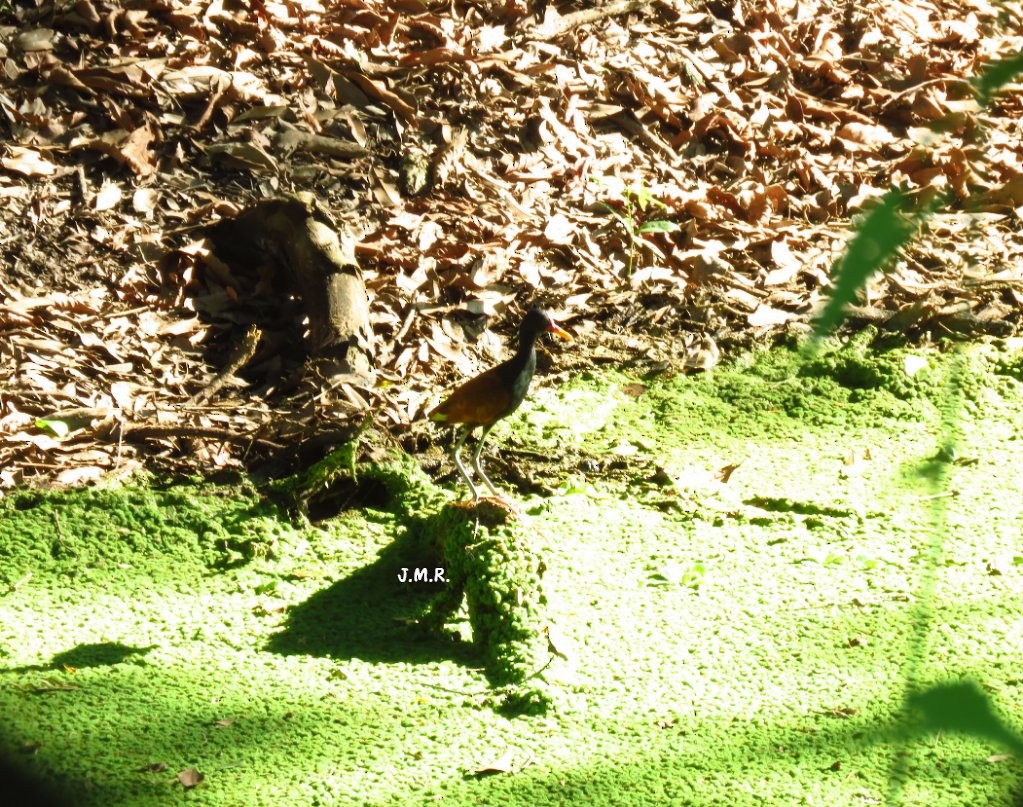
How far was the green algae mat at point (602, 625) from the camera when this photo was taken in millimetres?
2369

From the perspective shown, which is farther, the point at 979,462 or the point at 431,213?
the point at 431,213

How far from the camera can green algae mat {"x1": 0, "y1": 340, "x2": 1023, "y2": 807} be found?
2.37m

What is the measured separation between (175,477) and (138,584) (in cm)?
49

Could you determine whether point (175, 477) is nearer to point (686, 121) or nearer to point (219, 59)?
point (219, 59)

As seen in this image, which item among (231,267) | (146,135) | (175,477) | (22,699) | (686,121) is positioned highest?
(686,121)

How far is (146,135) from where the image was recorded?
455 centimetres

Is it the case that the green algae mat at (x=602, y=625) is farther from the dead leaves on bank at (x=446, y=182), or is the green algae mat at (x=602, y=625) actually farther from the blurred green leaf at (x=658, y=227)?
the blurred green leaf at (x=658, y=227)

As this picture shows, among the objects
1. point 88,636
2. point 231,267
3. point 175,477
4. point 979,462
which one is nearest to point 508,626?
point 88,636

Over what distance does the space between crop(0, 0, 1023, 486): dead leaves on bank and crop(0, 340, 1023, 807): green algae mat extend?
0.42 m

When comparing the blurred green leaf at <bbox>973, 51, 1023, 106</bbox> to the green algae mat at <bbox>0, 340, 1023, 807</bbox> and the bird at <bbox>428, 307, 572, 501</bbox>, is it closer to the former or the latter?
the green algae mat at <bbox>0, 340, 1023, 807</bbox>

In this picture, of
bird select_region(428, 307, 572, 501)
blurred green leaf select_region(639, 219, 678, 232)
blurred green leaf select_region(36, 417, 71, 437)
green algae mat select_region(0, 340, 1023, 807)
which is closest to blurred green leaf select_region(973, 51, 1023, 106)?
green algae mat select_region(0, 340, 1023, 807)

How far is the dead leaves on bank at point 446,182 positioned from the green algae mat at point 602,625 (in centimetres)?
42

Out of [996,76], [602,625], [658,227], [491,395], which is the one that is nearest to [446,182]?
[658,227]

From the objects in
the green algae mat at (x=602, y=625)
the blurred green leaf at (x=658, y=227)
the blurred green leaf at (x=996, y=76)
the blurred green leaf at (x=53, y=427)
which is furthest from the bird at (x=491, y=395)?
the blurred green leaf at (x=996, y=76)
